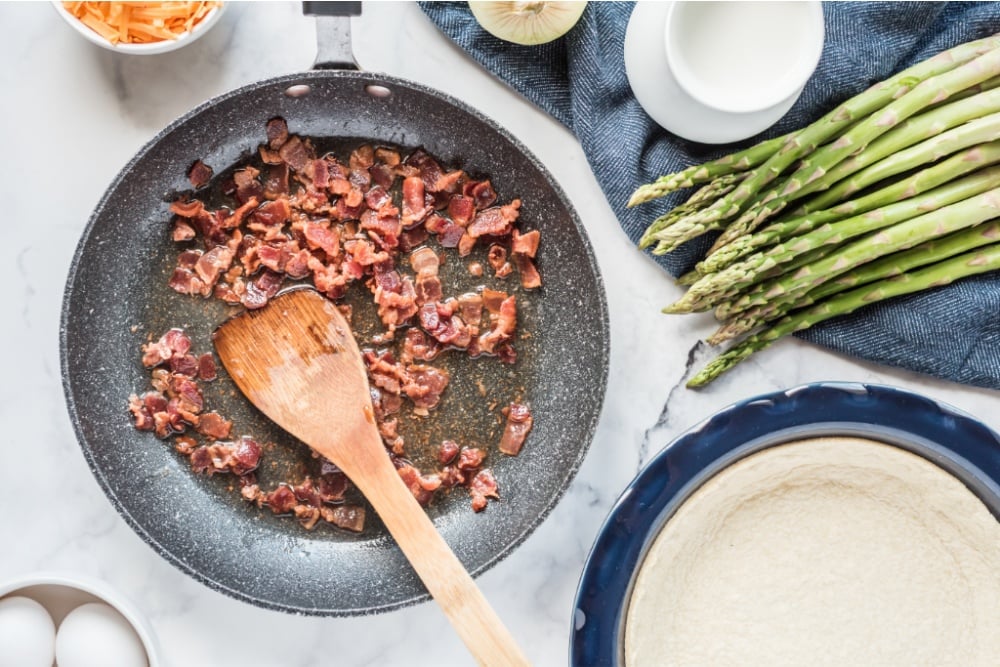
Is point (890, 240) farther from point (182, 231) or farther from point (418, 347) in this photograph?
point (182, 231)

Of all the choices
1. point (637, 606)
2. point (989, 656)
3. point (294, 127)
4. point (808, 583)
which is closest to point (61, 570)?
point (294, 127)

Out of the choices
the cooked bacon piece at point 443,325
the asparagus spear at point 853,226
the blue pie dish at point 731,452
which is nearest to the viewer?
the blue pie dish at point 731,452

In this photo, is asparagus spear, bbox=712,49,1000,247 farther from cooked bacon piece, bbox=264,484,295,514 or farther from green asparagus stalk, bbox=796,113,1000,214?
cooked bacon piece, bbox=264,484,295,514

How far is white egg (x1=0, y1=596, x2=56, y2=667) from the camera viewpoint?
1.46 meters

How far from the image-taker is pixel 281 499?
1626mm

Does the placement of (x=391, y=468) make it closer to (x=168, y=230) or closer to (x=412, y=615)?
(x=412, y=615)

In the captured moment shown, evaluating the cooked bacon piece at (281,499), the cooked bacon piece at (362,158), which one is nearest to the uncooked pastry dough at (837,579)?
the cooked bacon piece at (281,499)

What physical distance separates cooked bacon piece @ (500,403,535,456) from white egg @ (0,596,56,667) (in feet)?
2.87

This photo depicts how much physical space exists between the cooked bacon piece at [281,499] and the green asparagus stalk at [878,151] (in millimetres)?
939

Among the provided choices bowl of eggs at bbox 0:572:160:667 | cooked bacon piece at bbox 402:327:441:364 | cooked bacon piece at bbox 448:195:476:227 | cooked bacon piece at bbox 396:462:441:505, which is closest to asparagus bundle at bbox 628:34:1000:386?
cooked bacon piece at bbox 448:195:476:227

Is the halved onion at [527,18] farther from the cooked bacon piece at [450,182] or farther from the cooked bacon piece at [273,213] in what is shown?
the cooked bacon piece at [273,213]

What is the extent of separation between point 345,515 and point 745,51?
112cm

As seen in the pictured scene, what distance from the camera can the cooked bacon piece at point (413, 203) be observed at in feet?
5.38

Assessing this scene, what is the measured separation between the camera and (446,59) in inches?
65.7
